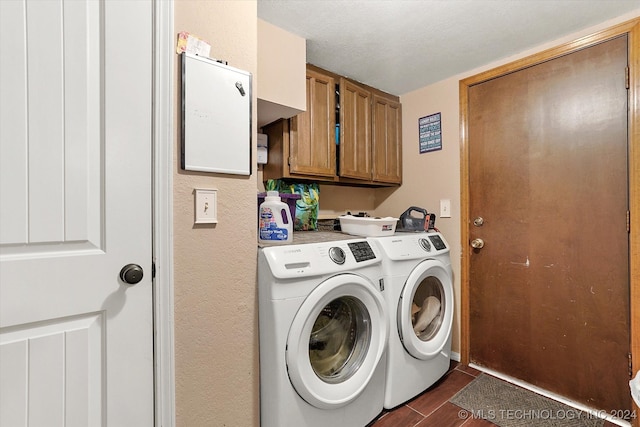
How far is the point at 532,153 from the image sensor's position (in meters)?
1.81

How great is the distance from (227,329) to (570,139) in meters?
2.10

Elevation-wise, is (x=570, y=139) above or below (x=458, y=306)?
above

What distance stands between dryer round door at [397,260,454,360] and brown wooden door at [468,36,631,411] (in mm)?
368

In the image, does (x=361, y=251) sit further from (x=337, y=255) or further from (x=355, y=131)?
(x=355, y=131)

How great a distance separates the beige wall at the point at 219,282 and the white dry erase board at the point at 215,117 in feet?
0.12

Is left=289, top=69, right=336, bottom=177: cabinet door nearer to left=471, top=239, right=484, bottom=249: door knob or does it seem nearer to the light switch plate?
the light switch plate

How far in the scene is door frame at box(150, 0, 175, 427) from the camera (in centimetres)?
98

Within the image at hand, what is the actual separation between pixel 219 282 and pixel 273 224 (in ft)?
1.22

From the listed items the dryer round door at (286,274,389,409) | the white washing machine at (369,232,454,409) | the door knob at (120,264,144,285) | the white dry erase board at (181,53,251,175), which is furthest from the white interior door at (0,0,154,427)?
the white washing machine at (369,232,454,409)

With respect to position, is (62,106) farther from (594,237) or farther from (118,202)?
(594,237)

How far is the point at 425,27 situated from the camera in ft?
5.30

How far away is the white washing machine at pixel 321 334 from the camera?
1.19 meters

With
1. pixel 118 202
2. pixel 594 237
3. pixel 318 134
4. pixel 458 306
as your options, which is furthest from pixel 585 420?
pixel 118 202

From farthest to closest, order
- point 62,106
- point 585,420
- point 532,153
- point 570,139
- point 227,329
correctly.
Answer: point 532,153 → point 570,139 → point 585,420 → point 227,329 → point 62,106
